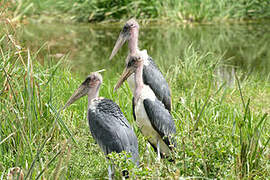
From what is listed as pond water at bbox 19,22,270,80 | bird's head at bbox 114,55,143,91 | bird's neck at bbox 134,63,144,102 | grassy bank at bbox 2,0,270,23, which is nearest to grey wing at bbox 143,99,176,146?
bird's neck at bbox 134,63,144,102

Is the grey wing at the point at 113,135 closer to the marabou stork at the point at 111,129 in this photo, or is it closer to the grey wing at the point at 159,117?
the marabou stork at the point at 111,129

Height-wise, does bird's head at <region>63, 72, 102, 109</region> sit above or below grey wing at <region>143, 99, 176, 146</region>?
above

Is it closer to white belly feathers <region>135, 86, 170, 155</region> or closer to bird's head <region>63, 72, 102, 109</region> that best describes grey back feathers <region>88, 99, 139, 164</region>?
bird's head <region>63, 72, 102, 109</region>

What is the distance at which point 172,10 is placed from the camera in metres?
11.4

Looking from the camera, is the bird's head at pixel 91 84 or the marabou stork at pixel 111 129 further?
the bird's head at pixel 91 84

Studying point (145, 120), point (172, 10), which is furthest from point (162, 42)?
point (145, 120)

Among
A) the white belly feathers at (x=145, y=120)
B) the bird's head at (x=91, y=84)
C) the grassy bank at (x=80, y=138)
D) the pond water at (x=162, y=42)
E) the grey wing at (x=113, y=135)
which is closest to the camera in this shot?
the grassy bank at (x=80, y=138)

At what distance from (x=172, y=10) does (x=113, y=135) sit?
863cm

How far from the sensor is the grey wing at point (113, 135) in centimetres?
317

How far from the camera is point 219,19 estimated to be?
1155 cm

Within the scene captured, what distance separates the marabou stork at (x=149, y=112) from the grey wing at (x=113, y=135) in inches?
18.3

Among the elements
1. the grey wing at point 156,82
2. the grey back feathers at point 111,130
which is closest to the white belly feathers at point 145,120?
the grey wing at point 156,82

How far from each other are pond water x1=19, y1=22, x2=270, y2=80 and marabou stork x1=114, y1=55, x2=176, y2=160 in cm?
301

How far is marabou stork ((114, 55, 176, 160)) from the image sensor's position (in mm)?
3695
